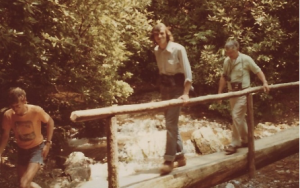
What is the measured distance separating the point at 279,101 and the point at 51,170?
9763 millimetres

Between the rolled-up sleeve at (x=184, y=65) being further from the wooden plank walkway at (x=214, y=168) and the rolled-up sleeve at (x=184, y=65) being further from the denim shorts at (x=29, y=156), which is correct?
the denim shorts at (x=29, y=156)

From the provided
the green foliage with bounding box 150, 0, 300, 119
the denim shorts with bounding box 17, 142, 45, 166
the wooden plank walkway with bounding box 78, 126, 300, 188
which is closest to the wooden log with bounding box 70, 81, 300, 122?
the wooden plank walkway with bounding box 78, 126, 300, 188

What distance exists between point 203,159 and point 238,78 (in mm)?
1632

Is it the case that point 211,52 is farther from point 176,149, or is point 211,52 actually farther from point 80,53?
point 176,149

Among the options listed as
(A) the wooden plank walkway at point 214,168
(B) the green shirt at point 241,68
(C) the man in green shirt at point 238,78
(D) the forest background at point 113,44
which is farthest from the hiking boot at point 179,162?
(D) the forest background at point 113,44

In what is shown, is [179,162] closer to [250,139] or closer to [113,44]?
[250,139]

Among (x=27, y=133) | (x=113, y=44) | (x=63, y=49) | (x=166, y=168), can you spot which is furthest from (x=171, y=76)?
(x=113, y=44)

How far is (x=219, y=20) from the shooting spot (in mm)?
13867

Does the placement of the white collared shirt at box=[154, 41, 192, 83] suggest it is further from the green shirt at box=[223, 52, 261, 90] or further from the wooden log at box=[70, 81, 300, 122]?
the green shirt at box=[223, 52, 261, 90]

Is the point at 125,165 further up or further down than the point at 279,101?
further down

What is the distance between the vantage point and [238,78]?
20.8 feet

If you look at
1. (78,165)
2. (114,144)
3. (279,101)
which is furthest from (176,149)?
(279,101)

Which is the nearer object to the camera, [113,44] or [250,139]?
[250,139]

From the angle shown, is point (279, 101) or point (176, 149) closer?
point (176, 149)
